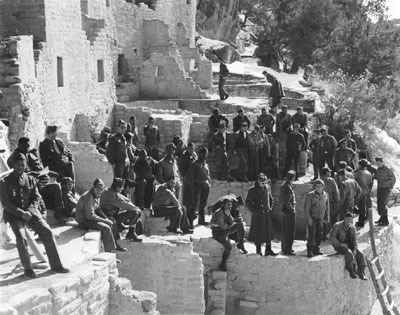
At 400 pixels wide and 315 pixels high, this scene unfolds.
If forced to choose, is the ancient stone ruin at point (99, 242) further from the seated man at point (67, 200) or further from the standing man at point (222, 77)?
the standing man at point (222, 77)

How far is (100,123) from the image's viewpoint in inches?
720

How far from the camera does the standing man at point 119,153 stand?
13156mm

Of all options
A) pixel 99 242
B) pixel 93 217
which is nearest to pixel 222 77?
pixel 93 217

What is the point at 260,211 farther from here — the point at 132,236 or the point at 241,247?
the point at 132,236

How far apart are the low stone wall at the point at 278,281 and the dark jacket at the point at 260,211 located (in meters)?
0.39

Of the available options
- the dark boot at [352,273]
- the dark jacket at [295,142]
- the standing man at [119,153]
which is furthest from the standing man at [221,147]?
the dark boot at [352,273]

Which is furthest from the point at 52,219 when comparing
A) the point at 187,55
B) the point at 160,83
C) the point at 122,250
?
the point at 187,55

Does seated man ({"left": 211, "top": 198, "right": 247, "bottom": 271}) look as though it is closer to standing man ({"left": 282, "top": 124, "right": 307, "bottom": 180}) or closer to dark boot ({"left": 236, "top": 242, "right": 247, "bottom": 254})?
dark boot ({"left": 236, "top": 242, "right": 247, "bottom": 254})

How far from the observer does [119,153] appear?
43.2 feet

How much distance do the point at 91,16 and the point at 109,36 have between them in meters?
1.50

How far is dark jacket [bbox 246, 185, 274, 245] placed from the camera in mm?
12320

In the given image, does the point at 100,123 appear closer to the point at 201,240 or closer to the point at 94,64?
the point at 94,64

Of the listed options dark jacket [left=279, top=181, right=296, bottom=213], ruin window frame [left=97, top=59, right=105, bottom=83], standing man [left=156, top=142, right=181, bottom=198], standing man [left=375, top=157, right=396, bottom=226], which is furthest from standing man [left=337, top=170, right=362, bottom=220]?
ruin window frame [left=97, top=59, right=105, bottom=83]

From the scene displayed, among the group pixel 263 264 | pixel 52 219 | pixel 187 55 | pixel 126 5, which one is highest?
pixel 126 5
